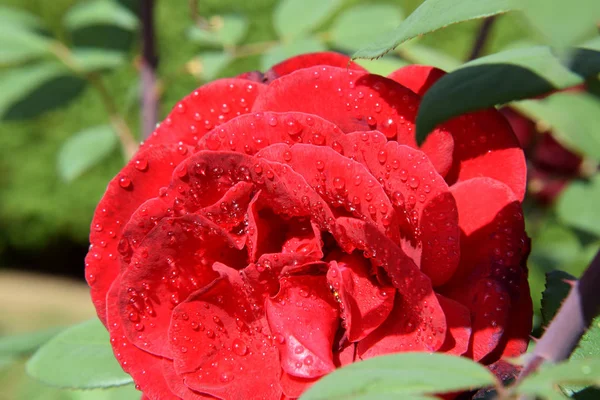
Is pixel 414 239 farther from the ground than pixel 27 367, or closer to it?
farther from the ground

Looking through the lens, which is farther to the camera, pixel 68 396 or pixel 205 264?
pixel 68 396

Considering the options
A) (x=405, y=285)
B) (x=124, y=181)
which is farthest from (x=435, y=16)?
(x=124, y=181)

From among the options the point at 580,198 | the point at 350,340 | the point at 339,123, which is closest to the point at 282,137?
the point at 339,123

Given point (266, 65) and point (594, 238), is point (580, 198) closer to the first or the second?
point (594, 238)

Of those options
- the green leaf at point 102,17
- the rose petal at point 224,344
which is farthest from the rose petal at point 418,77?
the green leaf at point 102,17

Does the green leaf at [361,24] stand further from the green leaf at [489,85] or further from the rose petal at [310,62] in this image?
the green leaf at [489,85]
